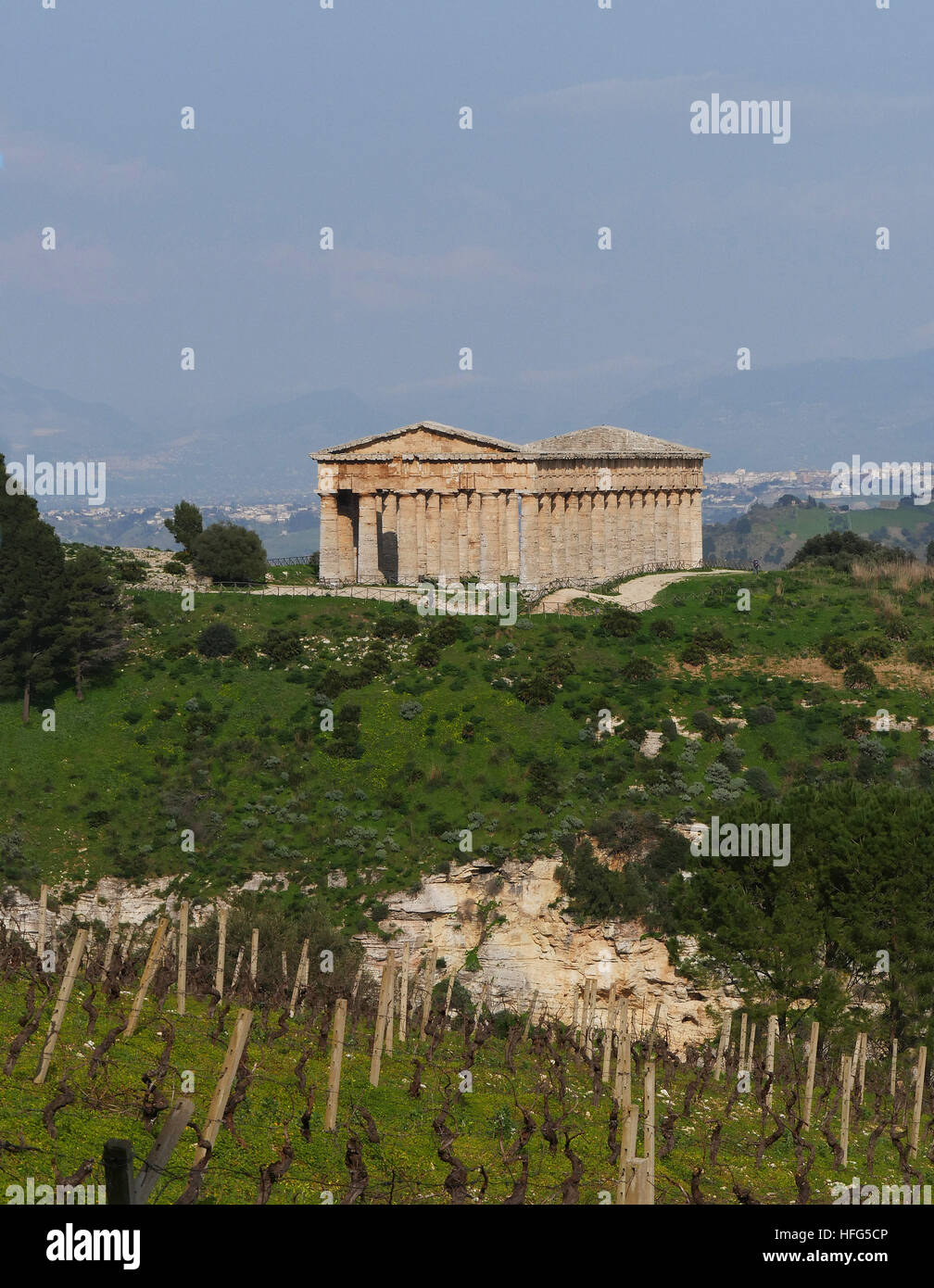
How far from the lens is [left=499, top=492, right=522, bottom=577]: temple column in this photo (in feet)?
314

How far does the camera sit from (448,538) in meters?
95.2

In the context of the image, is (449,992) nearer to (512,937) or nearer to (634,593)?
(512,937)

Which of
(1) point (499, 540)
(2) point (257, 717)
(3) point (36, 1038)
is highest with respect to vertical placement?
(1) point (499, 540)

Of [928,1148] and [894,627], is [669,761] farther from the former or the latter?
[928,1148]

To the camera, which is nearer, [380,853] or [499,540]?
[380,853]

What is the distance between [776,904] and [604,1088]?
1276 centimetres

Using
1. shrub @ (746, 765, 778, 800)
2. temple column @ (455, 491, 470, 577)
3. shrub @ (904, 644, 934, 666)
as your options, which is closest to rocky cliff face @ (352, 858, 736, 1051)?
shrub @ (746, 765, 778, 800)

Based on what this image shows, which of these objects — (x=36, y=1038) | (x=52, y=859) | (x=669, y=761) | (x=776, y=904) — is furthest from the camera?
(x=669, y=761)

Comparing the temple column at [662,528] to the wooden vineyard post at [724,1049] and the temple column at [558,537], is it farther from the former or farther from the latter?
the wooden vineyard post at [724,1049]

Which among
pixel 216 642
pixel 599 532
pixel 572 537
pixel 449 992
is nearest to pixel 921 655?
pixel 572 537

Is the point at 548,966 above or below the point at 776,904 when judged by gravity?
below

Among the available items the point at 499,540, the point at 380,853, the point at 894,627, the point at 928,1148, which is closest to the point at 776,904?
the point at 928,1148

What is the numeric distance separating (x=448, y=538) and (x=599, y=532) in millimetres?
13719

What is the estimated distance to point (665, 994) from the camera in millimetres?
54531
